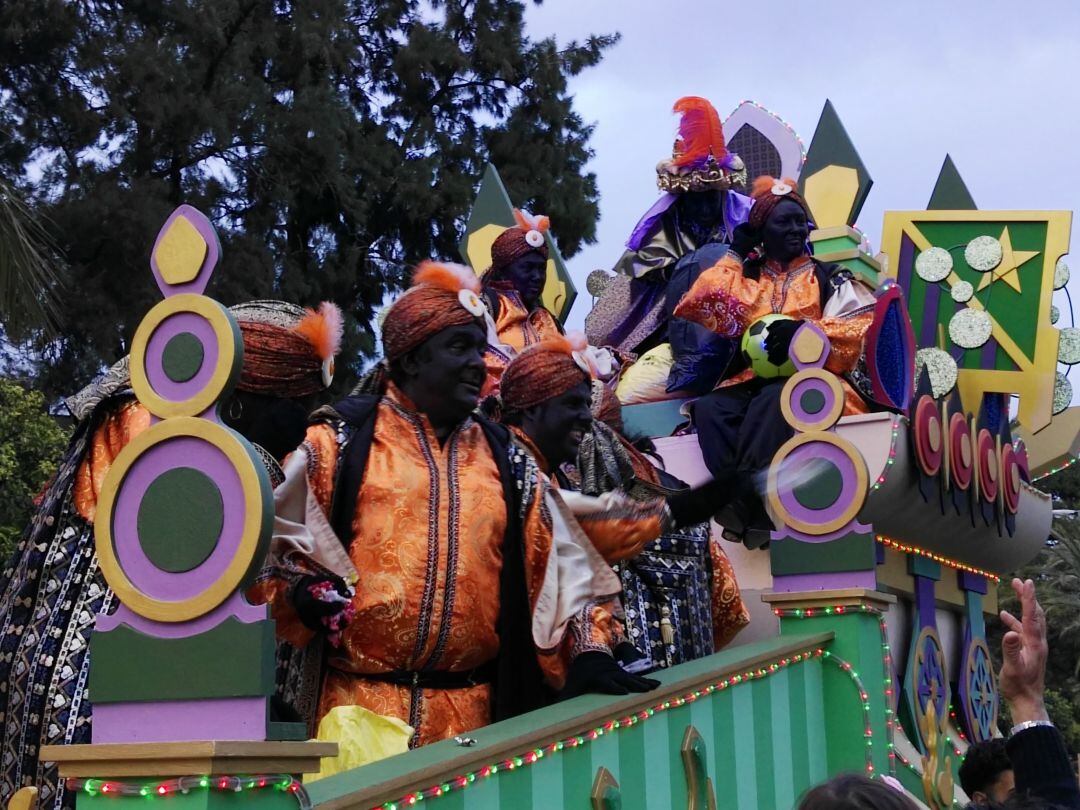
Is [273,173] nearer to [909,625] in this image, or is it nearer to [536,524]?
[909,625]

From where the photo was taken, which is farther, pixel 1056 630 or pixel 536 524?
pixel 1056 630

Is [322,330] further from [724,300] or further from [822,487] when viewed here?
[724,300]

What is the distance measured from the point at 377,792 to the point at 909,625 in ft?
15.9

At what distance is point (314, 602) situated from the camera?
145 inches

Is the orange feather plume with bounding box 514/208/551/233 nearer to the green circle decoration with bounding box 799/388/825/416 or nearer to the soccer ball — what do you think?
the soccer ball

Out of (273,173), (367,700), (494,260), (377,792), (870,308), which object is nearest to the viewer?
(377,792)

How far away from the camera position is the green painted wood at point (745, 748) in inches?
198

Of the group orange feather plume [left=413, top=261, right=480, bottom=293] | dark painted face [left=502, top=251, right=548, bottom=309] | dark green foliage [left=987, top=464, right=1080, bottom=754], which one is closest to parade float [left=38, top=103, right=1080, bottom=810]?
dark painted face [left=502, top=251, right=548, bottom=309]

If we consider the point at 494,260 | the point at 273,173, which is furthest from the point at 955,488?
the point at 273,173

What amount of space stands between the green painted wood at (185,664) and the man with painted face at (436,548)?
1.10 meters

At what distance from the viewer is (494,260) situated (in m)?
8.30

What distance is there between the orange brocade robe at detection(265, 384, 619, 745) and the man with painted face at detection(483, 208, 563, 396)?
3817mm

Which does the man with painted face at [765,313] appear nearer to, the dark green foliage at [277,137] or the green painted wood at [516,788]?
the green painted wood at [516,788]

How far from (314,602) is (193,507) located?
1.03 metres
